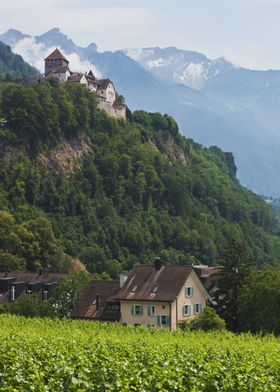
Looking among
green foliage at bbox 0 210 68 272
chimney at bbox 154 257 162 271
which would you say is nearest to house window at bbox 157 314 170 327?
chimney at bbox 154 257 162 271

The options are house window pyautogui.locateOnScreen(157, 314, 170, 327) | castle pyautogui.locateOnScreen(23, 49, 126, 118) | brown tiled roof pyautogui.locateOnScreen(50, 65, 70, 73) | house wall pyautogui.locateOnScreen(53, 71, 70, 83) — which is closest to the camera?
house window pyautogui.locateOnScreen(157, 314, 170, 327)

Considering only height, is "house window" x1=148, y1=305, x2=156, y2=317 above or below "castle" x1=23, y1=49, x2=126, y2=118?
below

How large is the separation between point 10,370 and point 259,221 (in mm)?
168700

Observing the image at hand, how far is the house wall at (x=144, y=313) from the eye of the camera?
69.3 metres

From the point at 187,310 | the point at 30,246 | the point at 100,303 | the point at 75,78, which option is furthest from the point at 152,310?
the point at 75,78

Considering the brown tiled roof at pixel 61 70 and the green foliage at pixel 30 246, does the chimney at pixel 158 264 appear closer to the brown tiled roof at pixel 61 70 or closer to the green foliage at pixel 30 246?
the green foliage at pixel 30 246

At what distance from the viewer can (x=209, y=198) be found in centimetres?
17562

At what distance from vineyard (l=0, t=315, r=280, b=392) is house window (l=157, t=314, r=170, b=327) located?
1268 inches

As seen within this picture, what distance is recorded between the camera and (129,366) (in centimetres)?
2911

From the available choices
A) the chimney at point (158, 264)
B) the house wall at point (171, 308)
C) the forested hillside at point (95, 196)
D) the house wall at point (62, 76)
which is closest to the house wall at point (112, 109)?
the forested hillside at point (95, 196)

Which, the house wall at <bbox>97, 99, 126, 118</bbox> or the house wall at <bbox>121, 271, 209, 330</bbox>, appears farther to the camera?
the house wall at <bbox>97, 99, 126, 118</bbox>

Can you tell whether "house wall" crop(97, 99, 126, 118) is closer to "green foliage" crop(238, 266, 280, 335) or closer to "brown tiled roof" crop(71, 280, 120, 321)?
"brown tiled roof" crop(71, 280, 120, 321)

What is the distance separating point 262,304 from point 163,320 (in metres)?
14.6

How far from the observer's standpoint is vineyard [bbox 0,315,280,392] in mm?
26344
